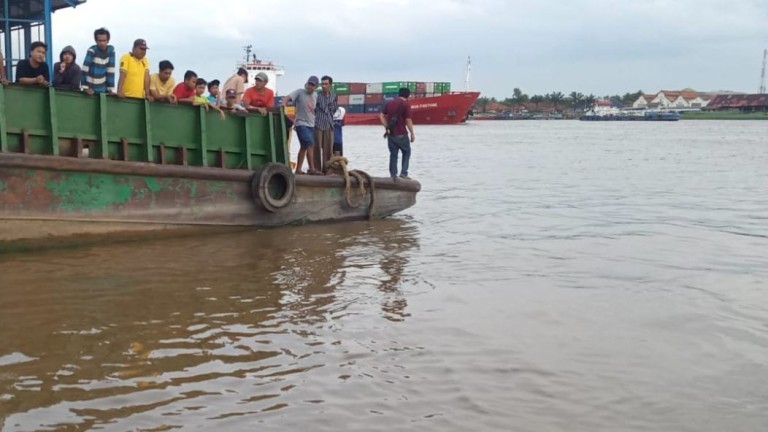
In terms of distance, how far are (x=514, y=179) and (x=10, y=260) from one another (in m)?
12.9

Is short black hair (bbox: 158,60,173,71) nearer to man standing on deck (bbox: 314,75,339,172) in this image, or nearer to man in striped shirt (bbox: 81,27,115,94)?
man in striped shirt (bbox: 81,27,115,94)

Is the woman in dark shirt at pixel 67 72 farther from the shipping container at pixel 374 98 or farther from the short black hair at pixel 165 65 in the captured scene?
the shipping container at pixel 374 98

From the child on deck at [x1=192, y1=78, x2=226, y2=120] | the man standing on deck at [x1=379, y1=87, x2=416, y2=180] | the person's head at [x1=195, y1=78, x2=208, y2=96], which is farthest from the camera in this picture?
the man standing on deck at [x1=379, y1=87, x2=416, y2=180]

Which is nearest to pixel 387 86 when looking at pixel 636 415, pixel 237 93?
pixel 237 93

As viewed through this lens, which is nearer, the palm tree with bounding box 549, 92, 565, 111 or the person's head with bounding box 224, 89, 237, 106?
the person's head with bounding box 224, 89, 237, 106

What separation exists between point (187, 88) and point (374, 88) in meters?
84.1

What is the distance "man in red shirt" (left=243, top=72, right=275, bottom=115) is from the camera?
9422 mm

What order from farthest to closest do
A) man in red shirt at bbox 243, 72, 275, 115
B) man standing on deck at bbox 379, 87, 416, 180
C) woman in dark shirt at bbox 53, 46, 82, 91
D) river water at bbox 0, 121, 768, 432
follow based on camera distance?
man standing on deck at bbox 379, 87, 416, 180 → man in red shirt at bbox 243, 72, 275, 115 → woman in dark shirt at bbox 53, 46, 82, 91 → river water at bbox 0, 121, 768, 432

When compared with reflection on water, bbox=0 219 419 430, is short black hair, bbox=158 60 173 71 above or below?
above

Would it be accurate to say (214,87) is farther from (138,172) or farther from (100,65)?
(138,172)

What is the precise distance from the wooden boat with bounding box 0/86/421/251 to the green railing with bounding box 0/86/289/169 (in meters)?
0.01

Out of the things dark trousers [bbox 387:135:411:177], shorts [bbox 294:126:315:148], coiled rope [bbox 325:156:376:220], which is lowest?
coiled rope [bbox 325:156:376:220]

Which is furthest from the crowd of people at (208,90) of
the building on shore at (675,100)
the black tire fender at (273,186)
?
the building on shore at (675,100)

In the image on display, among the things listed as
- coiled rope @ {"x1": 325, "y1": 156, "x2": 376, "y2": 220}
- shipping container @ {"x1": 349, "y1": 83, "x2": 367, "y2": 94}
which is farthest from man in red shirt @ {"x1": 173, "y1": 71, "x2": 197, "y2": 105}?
shipping container @ {"x1": 349, "y1": 83, "x2": 367, "y2": 94}
